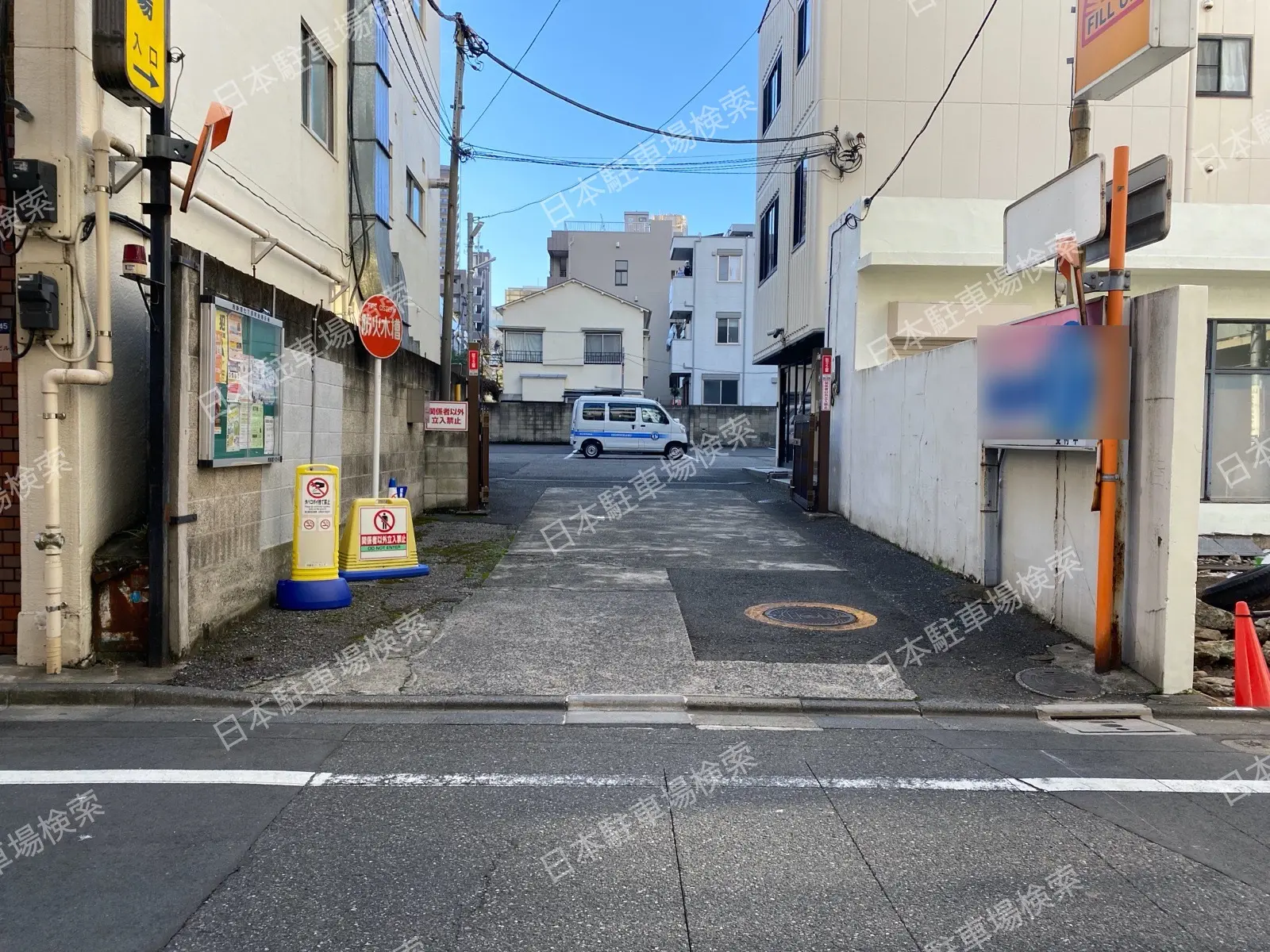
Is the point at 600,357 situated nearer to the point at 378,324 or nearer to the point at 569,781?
the point at 378,324

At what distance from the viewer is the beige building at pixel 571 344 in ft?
151

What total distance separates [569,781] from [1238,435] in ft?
40.5

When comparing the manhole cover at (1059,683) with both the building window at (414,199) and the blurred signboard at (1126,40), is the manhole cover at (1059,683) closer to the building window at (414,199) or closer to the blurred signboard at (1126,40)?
the blurred signboard at (1126,40)

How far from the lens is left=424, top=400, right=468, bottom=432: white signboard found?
14023 mm

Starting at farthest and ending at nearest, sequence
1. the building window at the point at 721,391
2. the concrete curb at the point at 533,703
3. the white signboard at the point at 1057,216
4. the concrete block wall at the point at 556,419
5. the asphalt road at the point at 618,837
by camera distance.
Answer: the building window at the point at 721,391 → the concrete block wall at the point at 556,419 → the white signboard at the point at 1057,216 → the concrete curb at the point at 533,703 → the asphalt road at the point at 618,837

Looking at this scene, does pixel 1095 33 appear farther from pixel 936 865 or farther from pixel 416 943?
pixel 416 943

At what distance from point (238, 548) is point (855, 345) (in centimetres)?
1020

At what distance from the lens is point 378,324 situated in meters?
9.43

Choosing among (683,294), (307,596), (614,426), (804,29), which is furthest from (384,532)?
(683,294)

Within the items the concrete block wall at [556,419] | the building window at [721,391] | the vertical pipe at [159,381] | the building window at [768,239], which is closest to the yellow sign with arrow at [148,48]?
the vertical pipe at [159,381]

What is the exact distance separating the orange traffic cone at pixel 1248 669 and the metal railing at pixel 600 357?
4127 cm

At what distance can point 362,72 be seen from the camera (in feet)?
39.5

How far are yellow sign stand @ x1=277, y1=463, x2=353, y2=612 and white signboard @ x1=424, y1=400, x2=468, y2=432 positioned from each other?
236 inches

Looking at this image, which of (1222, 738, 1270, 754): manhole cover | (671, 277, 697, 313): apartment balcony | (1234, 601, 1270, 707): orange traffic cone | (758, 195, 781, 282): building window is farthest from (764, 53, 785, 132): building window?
(671, 277, 697, 313): apartment balcony
